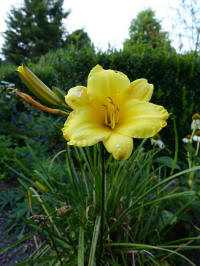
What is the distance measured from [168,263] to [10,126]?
204cm

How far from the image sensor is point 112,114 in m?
0.61

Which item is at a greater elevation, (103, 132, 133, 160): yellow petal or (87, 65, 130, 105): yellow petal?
(87, 65, 130, 105): yellow petal

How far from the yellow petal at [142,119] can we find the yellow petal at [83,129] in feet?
0.21

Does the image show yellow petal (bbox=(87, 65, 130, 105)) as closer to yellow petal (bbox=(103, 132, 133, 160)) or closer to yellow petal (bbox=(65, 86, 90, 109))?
yellow petal (bbox=(65, 86, 90, 109))

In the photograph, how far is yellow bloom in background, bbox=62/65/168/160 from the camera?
0.50 m

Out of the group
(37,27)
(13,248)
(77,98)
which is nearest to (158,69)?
(77,98)

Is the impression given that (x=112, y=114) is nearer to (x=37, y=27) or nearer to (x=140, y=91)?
(x=140, y=91)

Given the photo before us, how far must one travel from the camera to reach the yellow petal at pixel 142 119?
515 millimetres

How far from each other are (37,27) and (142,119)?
16130 millimetres

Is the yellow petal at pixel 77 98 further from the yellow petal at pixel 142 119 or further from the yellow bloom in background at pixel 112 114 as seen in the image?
the yellow petal at pixel 142 119

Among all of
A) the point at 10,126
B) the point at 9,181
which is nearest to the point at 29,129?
the point at 10,126

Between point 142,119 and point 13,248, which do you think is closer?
point 142,119

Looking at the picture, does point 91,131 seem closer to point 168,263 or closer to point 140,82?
point 140,82

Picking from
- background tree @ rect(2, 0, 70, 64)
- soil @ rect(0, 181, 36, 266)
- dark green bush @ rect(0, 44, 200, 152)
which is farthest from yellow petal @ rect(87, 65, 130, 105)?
background tree @ rect(2, 0, 70, 64)
